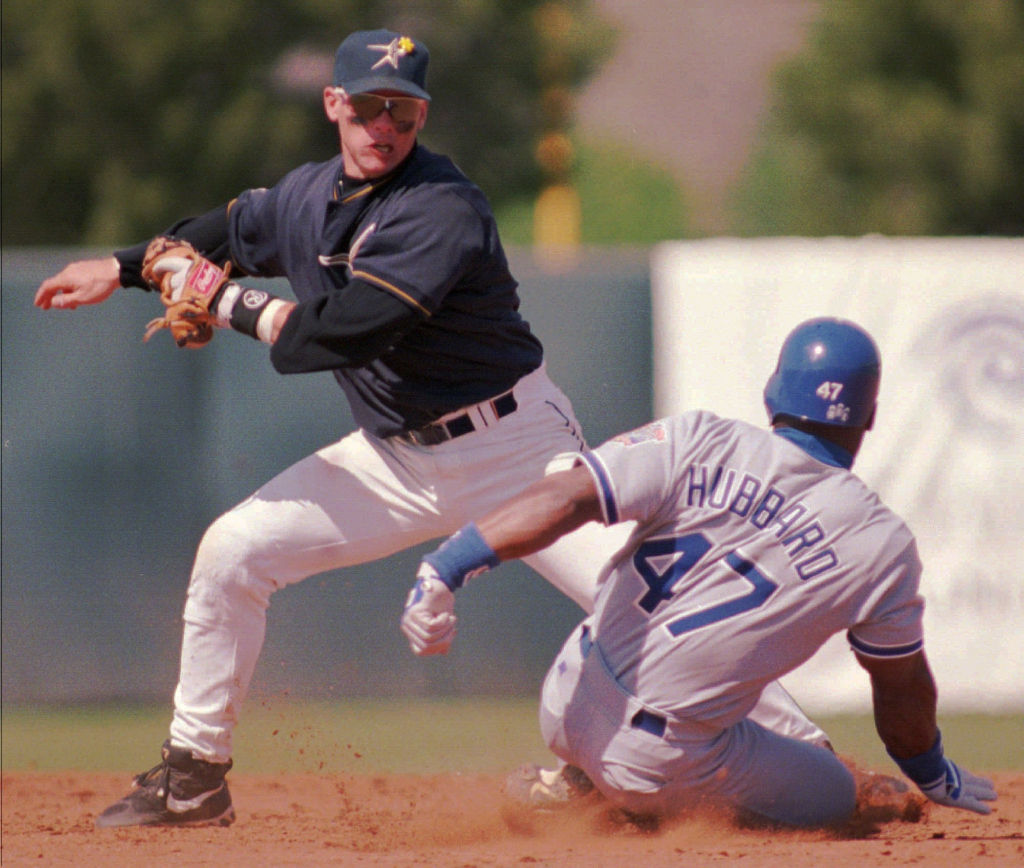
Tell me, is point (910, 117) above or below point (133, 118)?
above

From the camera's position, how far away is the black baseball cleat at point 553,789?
4.32 metres

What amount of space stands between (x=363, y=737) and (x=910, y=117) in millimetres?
18942

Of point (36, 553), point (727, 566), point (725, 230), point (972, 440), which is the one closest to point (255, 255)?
point (727, 566)

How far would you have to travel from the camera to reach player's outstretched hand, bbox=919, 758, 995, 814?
3979mm

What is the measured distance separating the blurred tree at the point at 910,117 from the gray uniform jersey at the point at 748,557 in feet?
65.1

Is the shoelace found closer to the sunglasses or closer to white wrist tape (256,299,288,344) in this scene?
white wrist tape (256,299,288,344)

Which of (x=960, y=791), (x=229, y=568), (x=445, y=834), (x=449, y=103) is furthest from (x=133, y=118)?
(x=960, y=791)

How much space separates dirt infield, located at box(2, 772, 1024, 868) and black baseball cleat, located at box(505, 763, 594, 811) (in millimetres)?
42

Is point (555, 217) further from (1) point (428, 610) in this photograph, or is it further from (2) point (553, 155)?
(1) point (428, 610)

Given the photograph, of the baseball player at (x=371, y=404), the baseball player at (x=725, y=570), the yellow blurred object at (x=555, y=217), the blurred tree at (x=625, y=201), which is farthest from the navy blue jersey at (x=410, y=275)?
the blurred tree at (x=625, y=201)

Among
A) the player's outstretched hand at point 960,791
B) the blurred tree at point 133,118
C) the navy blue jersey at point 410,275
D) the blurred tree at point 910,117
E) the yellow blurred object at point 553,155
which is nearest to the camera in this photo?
the player's outstretched hand at point 960,791

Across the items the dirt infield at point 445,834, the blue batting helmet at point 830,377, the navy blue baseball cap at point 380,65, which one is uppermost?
the navy blue baseball cap at point 380,65

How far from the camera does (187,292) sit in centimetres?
430

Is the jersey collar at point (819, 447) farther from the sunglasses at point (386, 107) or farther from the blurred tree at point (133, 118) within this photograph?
the blurred tree at point (133, 118)
